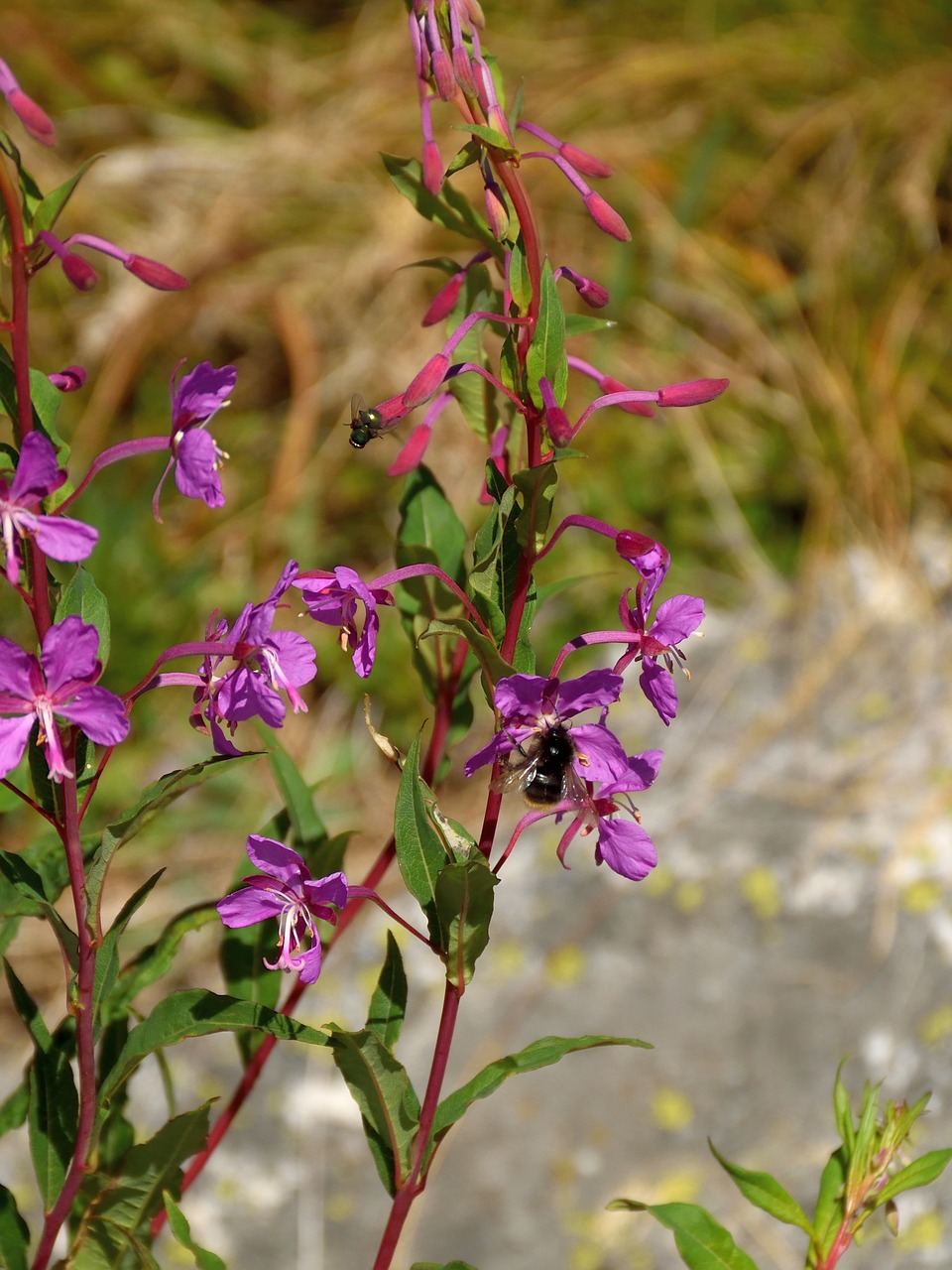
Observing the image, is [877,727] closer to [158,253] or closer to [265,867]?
[265,867]

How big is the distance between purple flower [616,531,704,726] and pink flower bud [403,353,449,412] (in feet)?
0.64

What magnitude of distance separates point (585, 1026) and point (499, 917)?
14.1 inches

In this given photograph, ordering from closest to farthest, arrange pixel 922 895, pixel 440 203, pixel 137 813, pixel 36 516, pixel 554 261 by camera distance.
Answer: pixel 36 516
pixel 137 813
pixel 440 203
pixel 922 895
pixel 554 261

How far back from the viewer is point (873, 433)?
12.7 ft

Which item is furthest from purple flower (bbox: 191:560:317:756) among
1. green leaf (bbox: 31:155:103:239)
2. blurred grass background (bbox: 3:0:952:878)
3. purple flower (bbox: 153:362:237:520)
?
blurred grass background (bbox: 3:0:952:878)

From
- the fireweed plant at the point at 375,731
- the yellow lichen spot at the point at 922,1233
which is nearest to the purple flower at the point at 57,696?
the fireweed plant at the point at 375,731

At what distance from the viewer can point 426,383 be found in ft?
3.36

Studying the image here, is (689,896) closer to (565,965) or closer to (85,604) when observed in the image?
(565,965)

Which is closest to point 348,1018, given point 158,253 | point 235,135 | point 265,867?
point 265,867

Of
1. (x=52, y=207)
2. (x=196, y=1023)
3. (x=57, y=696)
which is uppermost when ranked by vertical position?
(x=52, y=207)

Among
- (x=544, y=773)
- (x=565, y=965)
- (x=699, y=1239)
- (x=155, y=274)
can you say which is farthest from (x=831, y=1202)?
(x=565, y=965)

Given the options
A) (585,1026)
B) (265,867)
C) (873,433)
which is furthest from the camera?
(873,433)

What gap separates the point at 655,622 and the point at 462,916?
29cm

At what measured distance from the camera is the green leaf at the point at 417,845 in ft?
3.46
